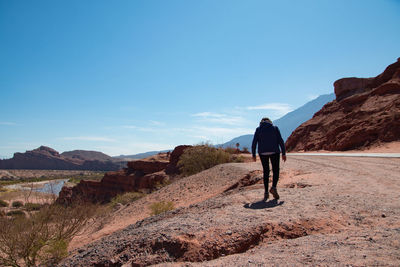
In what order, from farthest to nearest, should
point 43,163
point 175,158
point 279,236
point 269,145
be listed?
point 43,163, point 175,158, point 269,145, point 279,236

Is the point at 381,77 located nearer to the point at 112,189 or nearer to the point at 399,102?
the point at 399,102

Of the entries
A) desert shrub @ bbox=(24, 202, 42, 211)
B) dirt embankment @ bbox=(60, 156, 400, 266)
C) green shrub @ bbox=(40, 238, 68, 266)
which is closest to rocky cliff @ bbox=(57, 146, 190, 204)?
desert shrub @ bbox=(24, 202, 42, 211)

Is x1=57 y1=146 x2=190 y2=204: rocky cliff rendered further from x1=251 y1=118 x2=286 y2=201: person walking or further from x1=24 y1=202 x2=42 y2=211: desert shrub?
x1=251 y1=118 x2=286 y2=201: person walking

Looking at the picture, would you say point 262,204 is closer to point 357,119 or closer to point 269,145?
point 269,145

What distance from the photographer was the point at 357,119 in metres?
28.7

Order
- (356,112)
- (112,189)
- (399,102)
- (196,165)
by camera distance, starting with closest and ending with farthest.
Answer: (196,165) → (399,102) → (356,112) → (112,189)

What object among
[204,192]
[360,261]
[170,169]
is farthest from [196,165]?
[360,261]

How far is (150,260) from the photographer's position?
377 cm

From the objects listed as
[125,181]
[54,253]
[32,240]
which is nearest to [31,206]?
[32,240]

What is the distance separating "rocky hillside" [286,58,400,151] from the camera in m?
24.2

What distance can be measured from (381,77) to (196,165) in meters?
28.6

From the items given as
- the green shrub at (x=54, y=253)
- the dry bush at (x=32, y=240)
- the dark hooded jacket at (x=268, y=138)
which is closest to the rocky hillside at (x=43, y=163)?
the dry bush at (x=32, y=240)

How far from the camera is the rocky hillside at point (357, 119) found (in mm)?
24219

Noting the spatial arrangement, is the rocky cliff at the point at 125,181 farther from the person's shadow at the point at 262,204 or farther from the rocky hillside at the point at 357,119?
the person's shadow at the point at 262,204
